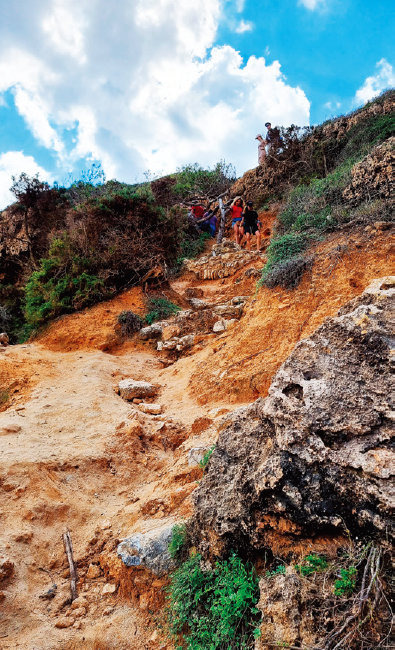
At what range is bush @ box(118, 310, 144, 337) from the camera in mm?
8016

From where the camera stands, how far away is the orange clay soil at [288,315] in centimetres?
455

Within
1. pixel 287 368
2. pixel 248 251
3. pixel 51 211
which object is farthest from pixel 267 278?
pixel 51 211

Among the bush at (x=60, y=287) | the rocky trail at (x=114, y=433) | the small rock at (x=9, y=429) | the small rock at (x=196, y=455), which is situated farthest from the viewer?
the bush at (x=60, y=287)

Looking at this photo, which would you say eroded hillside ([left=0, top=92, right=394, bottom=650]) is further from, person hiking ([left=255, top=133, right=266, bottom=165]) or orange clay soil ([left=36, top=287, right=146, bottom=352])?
person hiking ([left=255, top=133, right=266, bottom=165])

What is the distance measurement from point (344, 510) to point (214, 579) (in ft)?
2.97

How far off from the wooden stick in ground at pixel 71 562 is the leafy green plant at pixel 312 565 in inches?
64.2

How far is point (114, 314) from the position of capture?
8.41 metres

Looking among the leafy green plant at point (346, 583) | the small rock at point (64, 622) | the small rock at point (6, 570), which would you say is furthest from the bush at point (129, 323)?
the leafy green plant at point (346, 583)

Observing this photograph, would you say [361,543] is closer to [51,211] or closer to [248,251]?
[248,251]

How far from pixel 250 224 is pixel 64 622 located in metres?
11.8

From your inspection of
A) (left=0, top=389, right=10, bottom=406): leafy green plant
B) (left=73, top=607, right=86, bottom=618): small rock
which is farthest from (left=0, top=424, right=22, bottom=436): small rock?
(left=73, top=607, right=86, bottom=618): small rock

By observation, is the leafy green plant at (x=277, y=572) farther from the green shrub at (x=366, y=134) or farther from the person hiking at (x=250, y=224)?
the green shrub at (x=366, y=134)

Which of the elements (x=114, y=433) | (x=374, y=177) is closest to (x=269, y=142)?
(x=374, y=177)

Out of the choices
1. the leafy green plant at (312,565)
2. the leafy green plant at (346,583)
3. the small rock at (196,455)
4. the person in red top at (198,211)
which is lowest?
the small rock at (196,455)
